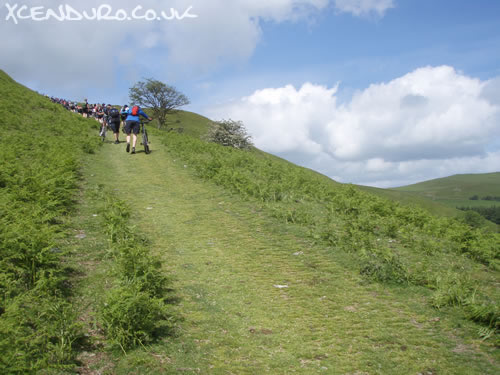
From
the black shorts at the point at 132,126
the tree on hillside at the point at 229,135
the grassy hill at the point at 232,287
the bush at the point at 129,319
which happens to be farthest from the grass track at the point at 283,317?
the tree on hillside at the point at 229,135

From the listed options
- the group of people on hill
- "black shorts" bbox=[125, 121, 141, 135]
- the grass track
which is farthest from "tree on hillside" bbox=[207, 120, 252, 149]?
the grass track

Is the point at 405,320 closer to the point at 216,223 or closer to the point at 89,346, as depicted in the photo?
the point at 89,346

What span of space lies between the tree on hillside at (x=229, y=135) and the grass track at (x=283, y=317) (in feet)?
150

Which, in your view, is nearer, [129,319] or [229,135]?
[129,319]

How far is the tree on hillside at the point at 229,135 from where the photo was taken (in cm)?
5500

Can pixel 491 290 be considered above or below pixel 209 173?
below

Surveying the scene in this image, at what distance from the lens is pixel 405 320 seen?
5.52 metres

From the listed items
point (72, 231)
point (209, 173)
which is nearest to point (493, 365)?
point (72, 231)

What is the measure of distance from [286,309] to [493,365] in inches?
116

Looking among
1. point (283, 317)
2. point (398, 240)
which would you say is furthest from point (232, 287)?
point (398, 240)

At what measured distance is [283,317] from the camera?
18.2 ft

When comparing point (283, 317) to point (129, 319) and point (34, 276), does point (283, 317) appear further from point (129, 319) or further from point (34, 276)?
point (34, 276)

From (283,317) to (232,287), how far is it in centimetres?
132

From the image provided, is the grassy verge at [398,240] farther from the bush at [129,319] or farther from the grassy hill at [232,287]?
the bush at [129,319]
